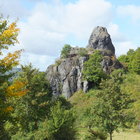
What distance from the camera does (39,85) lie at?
28969mm

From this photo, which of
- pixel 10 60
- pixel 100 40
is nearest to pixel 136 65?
pixel 100 40

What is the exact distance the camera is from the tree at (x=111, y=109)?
23.5m

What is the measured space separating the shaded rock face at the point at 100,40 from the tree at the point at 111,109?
49493 mm

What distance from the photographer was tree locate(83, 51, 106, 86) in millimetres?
58419

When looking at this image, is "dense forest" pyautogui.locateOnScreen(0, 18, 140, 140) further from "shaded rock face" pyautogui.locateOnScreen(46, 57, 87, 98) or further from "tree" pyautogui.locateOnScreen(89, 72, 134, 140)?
"shaded rock face" pyautogui.locateOnScreen(46, 57, 87, 98)

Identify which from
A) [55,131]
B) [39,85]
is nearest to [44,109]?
[39,85]

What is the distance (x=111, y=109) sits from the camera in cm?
2362

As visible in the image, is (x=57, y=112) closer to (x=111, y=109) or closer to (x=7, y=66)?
(x=111, y=109)

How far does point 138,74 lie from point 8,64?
2137 inches

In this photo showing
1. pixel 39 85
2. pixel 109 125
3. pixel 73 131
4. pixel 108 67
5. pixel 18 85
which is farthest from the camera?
pixel 108 67

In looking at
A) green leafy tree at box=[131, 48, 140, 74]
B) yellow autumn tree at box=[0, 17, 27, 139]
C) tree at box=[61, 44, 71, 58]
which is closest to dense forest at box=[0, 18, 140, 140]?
yellow autumn tree at box=[0, 17, 27, 139]

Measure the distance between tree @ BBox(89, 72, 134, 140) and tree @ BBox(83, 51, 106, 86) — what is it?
110 ft

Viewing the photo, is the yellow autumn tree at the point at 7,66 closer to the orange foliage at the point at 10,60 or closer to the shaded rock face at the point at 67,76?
the orange foliage at the point at 10,60

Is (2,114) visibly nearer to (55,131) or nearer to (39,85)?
(55,131)
